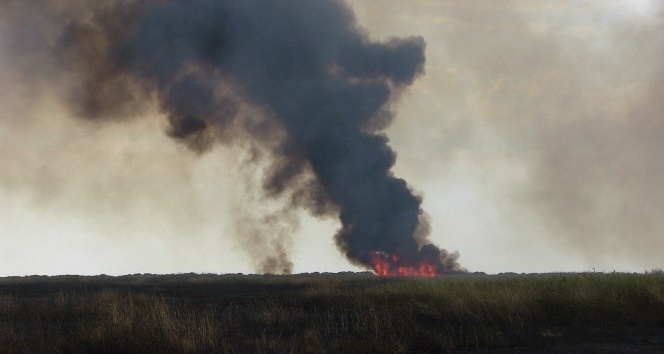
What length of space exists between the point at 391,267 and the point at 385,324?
52692mm

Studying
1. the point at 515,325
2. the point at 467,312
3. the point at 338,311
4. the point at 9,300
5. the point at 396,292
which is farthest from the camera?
the point at 396,292

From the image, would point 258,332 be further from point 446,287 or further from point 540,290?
point 446,287

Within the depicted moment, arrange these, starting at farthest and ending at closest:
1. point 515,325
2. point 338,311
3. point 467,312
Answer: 1. point 338,311
2. point 467,312
3. point 515,325

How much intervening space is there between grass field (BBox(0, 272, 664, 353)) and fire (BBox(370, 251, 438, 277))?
1554 inches

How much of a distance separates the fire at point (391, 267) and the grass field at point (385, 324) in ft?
129

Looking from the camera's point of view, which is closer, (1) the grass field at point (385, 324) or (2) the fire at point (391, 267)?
(1) the grass field at point (385, 324)

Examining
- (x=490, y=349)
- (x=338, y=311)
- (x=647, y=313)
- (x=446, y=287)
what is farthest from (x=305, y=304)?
(x=490, y=349)

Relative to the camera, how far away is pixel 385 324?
19.5m

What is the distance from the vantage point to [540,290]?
88.1ft

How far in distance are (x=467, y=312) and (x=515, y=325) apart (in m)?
2.17

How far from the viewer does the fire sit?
71312 mm

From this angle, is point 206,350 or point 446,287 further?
point 446,287

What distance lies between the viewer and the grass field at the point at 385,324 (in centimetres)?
1627

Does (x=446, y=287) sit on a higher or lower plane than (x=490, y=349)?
higher
